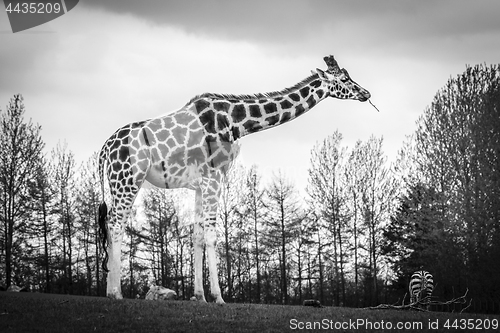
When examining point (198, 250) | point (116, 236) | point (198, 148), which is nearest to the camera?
point (116, 236)

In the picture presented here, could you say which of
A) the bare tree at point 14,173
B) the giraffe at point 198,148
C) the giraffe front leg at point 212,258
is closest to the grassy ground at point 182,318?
the giraffe front leg at point 212,258

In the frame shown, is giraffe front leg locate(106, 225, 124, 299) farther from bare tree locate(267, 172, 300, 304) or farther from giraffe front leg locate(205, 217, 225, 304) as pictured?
bare tree locate(267, 172, 300, 304)

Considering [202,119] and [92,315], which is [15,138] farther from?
[92,315]

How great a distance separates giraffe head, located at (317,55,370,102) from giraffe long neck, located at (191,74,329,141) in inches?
7.5

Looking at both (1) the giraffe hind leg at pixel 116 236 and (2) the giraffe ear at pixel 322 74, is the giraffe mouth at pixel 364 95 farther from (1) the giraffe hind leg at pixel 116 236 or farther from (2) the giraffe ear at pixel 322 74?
(1) the giraffe hind leg at pixel 116 236

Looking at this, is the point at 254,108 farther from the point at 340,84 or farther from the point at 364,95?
the point at 364,95

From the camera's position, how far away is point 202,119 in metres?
13.5

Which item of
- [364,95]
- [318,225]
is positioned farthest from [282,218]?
[364,95]

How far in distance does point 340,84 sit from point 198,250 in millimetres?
6135

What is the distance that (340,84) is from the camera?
14031 millimetres

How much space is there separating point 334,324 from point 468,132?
20.0 meters

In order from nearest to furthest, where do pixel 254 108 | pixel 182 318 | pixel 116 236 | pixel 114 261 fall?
pixel 182 318 < pixel 114 261 < pixel 116 236 < pixel 254 108

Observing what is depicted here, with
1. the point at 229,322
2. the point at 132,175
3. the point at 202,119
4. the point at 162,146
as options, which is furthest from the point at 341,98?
the point at 229,322

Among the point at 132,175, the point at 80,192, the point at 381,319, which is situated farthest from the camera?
the point at 80,192
